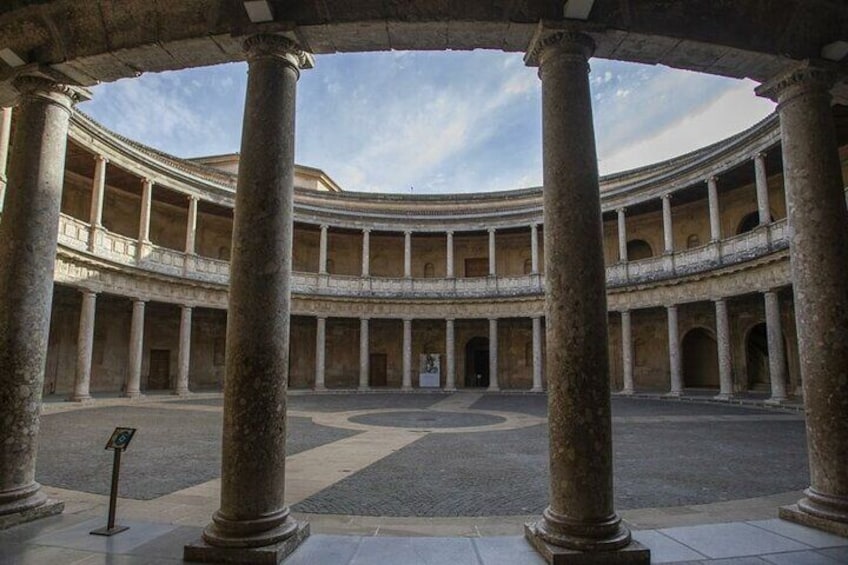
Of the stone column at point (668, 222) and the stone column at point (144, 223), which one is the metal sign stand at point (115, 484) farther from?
the stone column at point (668, 222)

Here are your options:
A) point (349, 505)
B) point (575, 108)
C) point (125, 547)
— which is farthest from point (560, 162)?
point (125, 547)

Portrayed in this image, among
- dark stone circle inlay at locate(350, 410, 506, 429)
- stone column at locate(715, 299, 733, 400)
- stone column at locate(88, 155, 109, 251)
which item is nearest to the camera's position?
dark stone circle inlay at locate(350, 410, 506, 429)

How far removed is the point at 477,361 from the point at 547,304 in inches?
1140

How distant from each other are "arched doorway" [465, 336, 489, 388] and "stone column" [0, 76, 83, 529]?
28.0 meters

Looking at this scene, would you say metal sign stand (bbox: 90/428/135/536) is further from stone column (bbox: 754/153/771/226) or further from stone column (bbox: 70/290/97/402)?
stone column (bbox: 754/153/771/226)

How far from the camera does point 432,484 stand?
292 inches

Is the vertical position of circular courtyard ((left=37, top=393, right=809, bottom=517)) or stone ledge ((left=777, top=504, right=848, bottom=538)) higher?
stone ledge ((left=777, top=504, right=848, bottom=538))

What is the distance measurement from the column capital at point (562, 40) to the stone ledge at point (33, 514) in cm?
684

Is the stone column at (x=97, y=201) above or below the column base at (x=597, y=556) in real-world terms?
above

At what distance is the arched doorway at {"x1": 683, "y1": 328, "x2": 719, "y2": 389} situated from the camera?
26453 mm

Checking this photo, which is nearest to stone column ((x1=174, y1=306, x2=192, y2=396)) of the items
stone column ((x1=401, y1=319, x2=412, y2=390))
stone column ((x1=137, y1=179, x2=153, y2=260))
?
stone column ((x1=137, y1=179, x2=153, y2=260))

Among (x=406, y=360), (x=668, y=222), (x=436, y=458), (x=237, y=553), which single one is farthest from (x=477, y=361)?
(x=237, y=553)

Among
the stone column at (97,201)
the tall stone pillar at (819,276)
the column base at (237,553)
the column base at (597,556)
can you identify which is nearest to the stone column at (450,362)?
the stone column at (97,201)

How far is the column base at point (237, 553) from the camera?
412 cm
